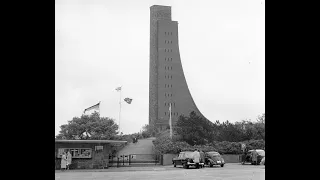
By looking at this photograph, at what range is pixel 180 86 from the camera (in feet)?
209

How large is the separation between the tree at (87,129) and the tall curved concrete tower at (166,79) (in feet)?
103

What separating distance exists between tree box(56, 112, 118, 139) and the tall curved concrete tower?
31.3 metres

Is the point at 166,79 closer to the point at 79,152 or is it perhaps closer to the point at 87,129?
the point at 87,129

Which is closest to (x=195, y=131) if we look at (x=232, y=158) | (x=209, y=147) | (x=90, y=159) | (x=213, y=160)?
(x=209, y=147)

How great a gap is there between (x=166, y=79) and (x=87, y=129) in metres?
34.0

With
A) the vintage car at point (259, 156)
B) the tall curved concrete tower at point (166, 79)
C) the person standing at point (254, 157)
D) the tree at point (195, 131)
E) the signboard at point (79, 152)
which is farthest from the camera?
the tall curved concrete tower at point (166, 79)

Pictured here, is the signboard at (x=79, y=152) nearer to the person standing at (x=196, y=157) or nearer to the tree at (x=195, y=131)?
the person standing at (x=196, y=157)

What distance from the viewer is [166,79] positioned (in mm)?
63062

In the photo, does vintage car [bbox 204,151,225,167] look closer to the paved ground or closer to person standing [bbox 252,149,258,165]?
person standing [bbox 252,149,258,165]

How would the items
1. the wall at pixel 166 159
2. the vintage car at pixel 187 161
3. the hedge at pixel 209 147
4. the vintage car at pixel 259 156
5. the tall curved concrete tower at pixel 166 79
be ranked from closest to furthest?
the vintage car at pixel 187 161 → the vintage car at pixel 259 156 → the wall at pixel 166 159 → the hedge at pixel 209 147 → the tall curved concrete tower at pixel 166 79

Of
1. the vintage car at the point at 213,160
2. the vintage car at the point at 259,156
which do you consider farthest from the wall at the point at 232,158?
the vintage car at the point at 213,160

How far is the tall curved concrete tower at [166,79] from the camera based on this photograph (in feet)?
206
